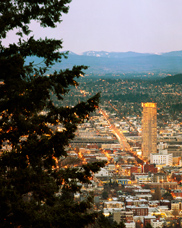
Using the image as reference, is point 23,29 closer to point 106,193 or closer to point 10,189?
point 10,189

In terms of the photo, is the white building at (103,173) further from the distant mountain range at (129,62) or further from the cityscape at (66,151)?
the distant mountain range at (129,62)

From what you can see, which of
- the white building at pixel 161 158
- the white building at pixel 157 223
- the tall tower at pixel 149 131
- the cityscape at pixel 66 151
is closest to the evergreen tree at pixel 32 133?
the cityscape at pixel 66 151

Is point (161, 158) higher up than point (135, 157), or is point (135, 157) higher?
point (161, 158)

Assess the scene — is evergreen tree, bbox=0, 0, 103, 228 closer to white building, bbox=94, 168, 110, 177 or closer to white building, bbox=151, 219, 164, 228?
white building, bbox=151, 219, 164, 228

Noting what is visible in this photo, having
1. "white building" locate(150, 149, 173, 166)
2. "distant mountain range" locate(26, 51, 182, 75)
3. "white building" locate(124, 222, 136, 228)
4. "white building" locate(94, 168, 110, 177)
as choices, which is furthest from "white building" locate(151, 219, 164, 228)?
"distant mountain range" locate(26, 51, 182, 75)

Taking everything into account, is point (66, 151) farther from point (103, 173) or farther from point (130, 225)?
point (103, 173)

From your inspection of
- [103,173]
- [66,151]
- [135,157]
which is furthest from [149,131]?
[66,151]
